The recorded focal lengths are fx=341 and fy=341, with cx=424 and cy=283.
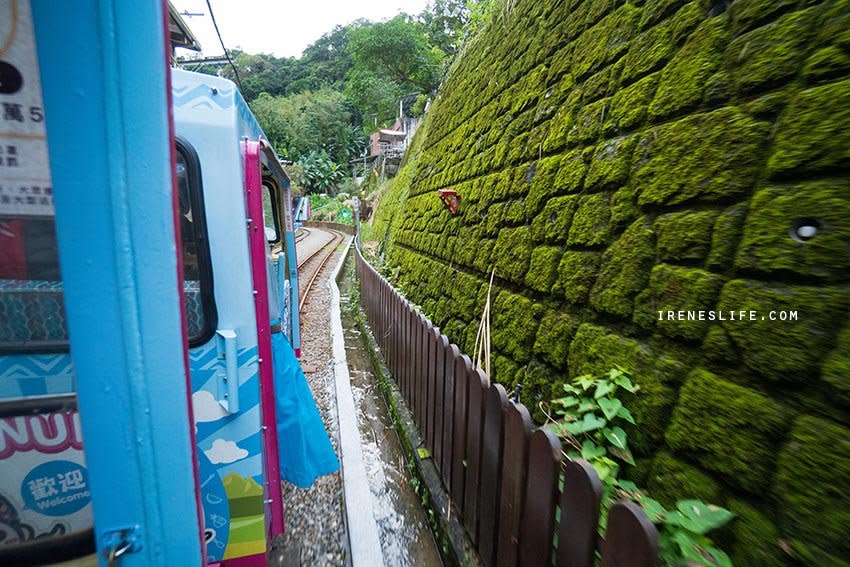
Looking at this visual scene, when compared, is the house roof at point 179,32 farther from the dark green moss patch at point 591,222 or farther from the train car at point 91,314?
the dark green moss patch at point 591,222

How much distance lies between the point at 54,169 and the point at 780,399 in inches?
70.3

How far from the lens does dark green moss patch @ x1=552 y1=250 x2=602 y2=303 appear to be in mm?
1793

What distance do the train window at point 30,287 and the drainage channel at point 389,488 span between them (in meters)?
2.05

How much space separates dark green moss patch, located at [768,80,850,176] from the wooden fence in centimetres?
114

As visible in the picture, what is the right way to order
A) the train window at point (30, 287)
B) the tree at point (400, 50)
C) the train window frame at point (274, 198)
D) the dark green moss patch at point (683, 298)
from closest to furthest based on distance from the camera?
1. the train window at point (30, 287)
2. the dark green moss patch at point (683, 298)
3. the train window frame at point (274, 198)
4. the tree at point (400, 50)

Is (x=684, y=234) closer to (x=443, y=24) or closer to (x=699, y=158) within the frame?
(x=699, y=158)

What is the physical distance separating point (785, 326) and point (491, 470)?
1242 millimetres

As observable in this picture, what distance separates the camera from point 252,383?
1.68m

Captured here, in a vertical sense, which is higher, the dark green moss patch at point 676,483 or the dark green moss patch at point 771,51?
the dark green moss patch at point 771,51

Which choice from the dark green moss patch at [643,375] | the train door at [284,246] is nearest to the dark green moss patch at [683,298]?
the dark green moss patch at [643,375]

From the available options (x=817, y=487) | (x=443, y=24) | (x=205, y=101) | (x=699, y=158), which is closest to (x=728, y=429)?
(x=817, y=487)

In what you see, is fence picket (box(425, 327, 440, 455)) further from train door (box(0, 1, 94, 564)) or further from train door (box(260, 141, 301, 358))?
train door (box(0, 1, 94, 564))

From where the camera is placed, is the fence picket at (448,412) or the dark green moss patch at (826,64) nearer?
the dark green moss patch at (826,64)

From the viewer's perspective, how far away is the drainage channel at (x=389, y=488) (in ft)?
6.95
